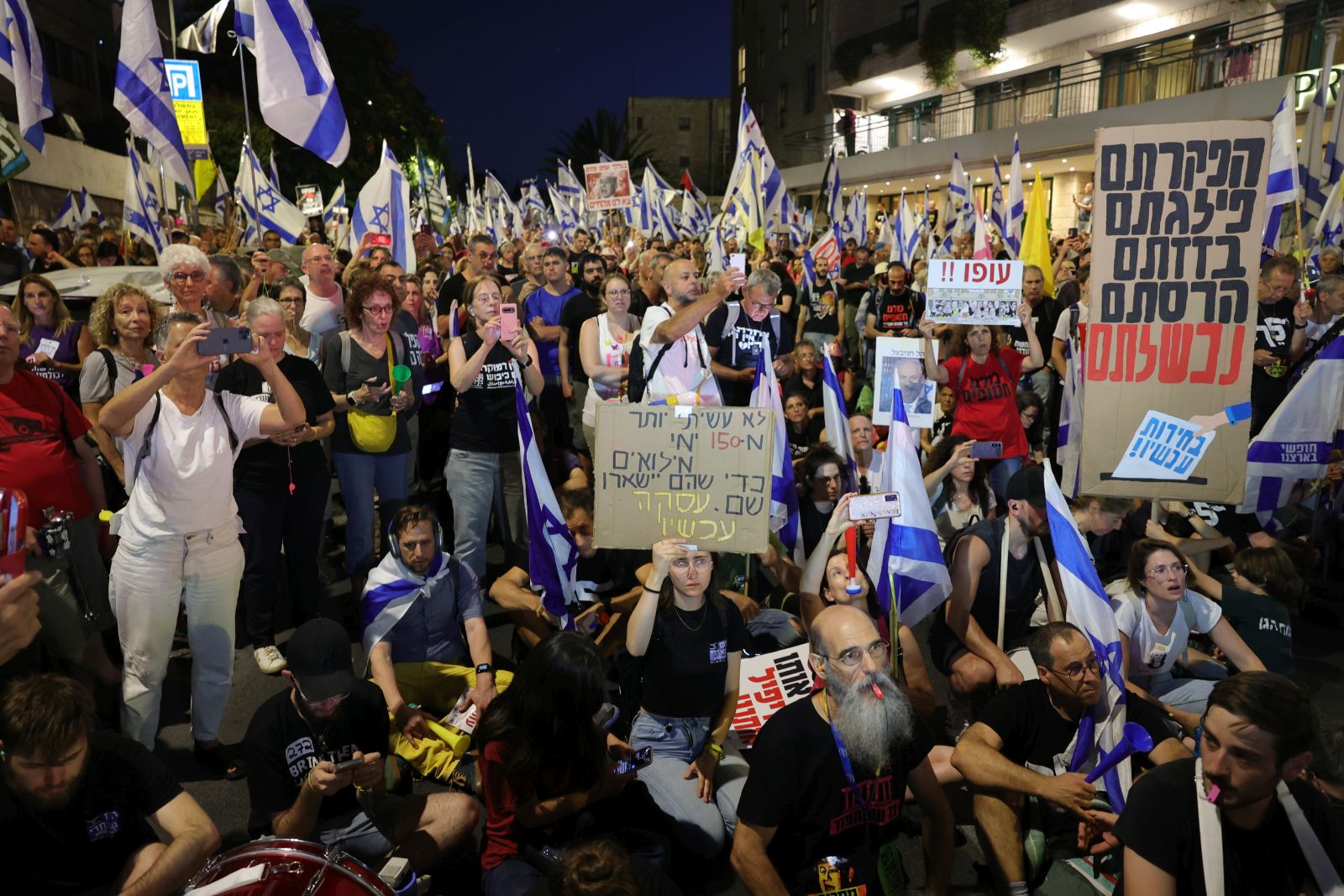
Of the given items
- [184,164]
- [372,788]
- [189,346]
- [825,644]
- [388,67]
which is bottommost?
[372,788]

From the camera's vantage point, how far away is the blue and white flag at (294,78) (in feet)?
22.7

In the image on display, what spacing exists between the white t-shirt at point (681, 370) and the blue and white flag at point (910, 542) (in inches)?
48.7

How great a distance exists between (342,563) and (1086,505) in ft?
17.0

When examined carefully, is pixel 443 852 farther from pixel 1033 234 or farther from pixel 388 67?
pixel 388 67

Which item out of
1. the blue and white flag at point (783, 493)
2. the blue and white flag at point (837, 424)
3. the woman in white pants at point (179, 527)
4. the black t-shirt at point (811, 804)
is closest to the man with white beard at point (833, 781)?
the black t-shirt at point (811, 804)

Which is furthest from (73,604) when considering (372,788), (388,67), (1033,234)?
(388,67)

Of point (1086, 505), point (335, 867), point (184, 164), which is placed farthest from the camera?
point (184, 164)

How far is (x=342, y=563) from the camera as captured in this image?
22.7ft

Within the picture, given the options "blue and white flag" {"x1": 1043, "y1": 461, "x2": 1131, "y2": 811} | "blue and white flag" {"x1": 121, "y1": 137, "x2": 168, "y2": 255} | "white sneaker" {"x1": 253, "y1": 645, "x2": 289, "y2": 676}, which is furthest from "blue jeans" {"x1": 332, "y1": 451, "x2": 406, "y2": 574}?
"blue and white flag" {"x1": 121, "y1": 137, "x2": 168, "y2": 255}

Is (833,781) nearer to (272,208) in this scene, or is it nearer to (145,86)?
(145,86)

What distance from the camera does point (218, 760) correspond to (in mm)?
4297

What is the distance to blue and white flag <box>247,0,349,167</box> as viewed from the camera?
6.91m

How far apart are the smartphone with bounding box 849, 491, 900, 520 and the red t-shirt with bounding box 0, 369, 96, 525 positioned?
11.6 ft

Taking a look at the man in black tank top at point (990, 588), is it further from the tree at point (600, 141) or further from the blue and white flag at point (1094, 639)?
the tree at point (600, 141)
